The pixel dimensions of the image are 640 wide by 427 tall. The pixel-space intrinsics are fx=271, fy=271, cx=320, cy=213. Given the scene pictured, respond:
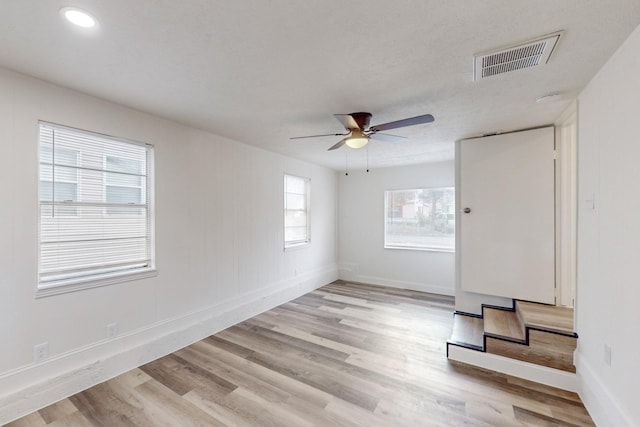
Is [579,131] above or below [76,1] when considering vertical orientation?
below

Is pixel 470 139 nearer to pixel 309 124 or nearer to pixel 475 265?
pixel 475 265

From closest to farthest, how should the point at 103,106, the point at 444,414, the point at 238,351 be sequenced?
the point at 444,414, the point at 103,106, the point at 238,351

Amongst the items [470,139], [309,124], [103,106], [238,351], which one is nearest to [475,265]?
[470,139]

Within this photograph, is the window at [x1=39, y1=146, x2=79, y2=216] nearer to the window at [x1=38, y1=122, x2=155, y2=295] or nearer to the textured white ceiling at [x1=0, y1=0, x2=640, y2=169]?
the window at [x1=38, y1=122, x2=155, y2=295]

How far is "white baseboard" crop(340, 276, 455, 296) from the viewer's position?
518 cm

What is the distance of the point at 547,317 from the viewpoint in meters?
2.86

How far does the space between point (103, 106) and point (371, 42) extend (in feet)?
8.18

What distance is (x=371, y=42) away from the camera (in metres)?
1.66

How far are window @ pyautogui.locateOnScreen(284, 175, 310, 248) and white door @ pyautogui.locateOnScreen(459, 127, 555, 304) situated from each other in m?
2.86

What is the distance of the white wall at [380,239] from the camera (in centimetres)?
523

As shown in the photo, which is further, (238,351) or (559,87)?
(238,351)

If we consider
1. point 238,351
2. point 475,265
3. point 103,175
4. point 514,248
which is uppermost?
point 103,175

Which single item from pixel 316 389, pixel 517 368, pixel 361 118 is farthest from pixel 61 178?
pixel 517 368

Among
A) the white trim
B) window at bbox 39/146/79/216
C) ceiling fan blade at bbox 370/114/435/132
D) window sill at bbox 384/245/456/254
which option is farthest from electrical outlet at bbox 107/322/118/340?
window sill at bbox 384/245/456/254
